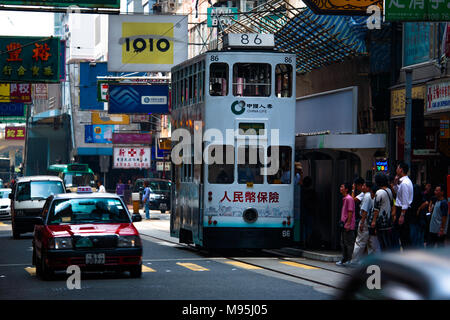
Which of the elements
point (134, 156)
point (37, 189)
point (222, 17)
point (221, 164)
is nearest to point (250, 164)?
point (221, 164)

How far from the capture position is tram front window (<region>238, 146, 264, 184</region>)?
69.8 feet

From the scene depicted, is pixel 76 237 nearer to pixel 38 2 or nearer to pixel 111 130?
pixel 38 2

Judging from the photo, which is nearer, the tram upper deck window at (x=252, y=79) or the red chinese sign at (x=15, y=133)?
the tram upper deck window at (x=252, y=79)

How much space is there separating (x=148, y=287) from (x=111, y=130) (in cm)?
5643

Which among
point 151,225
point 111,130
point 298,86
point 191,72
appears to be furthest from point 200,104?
point 111,130

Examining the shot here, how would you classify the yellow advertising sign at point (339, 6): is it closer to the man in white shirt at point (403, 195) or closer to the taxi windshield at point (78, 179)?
the man in white shirt at point (403, 195)

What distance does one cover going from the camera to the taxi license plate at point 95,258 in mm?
15188

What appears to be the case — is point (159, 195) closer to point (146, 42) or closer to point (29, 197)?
point (146, 42)

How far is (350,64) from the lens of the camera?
2656cm

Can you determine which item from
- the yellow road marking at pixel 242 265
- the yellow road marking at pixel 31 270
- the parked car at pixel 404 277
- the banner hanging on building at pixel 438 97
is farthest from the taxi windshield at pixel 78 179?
the parked car at pixel 404 277

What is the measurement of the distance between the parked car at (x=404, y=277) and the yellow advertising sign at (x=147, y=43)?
26129 millimetres

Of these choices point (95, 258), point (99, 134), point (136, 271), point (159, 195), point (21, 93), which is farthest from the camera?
point (99, 134)

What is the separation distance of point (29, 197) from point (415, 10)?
16.3m

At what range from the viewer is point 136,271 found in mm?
15867
